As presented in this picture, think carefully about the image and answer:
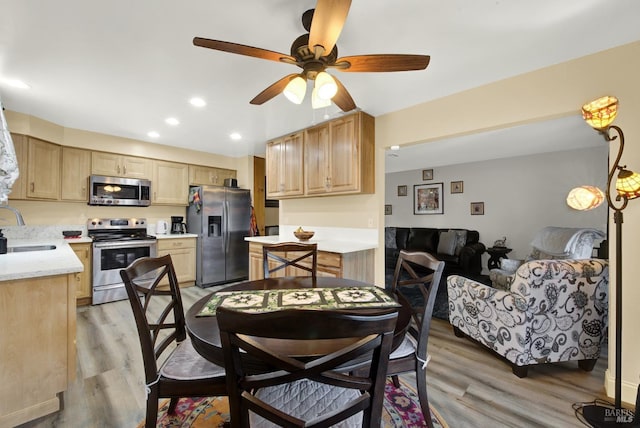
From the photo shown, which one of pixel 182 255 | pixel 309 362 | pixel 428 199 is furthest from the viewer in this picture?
pixel 428 199

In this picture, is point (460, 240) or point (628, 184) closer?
point (628, 184)

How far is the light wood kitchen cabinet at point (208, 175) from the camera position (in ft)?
15.8

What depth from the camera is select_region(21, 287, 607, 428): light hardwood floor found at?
163cm

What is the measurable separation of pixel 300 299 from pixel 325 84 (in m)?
1.19

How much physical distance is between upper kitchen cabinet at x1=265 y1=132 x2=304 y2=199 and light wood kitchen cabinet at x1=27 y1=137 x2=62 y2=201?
2694 mm

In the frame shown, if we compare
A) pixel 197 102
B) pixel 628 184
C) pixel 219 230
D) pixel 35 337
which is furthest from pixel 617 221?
pixel 219 230

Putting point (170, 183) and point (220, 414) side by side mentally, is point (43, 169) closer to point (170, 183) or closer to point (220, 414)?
point (170, 183)

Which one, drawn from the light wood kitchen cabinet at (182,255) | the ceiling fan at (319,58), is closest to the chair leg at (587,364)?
the ceiling fan at (319,58)

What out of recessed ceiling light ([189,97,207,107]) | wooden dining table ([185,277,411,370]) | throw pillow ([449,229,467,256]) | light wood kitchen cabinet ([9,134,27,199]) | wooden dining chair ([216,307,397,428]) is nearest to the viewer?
wooden dining chair ([216,307,397,428])

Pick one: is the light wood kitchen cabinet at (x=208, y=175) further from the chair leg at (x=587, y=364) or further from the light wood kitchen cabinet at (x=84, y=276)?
the chair leg at (x=587, y=364)

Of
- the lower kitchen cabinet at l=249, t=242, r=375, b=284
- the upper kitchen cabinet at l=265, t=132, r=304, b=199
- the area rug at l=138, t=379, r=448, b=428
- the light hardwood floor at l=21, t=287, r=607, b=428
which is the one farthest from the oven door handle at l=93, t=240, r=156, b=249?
the area rug at l=138, t=379, r=448, b=428

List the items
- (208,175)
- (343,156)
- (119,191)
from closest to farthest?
1. (343,156)
2. (119,191)
3. (208,175)

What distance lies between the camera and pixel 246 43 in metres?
1.87

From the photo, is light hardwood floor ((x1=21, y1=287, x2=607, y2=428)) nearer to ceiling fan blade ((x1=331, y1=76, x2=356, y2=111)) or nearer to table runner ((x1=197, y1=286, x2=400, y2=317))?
table runner ((x1=197, y1=286, x2=400, y2=317))
